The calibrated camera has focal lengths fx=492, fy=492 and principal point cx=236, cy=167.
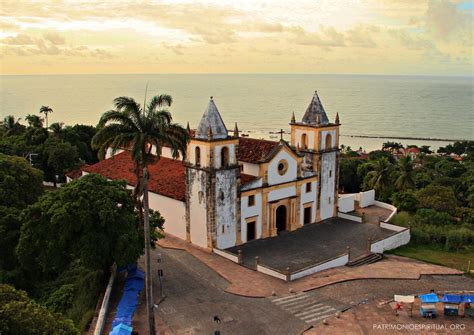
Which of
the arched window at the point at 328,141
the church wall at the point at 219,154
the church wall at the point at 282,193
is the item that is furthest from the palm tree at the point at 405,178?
the church wall at the point at 219,154

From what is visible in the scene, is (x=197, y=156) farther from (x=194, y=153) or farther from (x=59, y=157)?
(x=59, y=157)

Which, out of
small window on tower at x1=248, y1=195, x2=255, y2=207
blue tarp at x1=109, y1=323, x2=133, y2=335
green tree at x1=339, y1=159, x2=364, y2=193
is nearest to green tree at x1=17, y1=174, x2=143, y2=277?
blue tarp at x1=109, y1=323, x2=133, y2=335

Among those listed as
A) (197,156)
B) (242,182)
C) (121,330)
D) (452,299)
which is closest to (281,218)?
(242,182)

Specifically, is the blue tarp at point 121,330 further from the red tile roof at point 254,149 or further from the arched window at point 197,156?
the red tile roof at point 254,149

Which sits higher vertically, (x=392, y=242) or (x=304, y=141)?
(x=304, y=141)

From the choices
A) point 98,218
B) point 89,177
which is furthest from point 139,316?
point 89,177

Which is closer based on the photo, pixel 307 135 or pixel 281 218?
pixel 281 218
